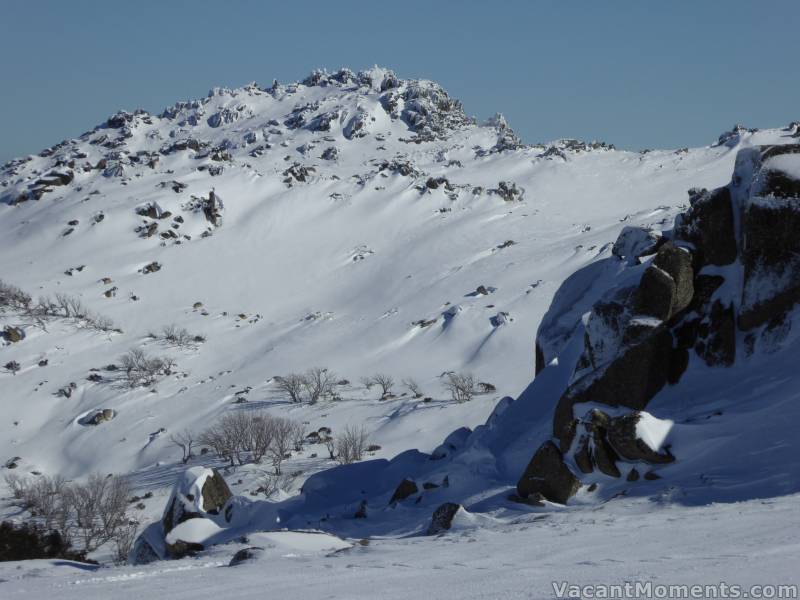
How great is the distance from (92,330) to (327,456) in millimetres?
33126

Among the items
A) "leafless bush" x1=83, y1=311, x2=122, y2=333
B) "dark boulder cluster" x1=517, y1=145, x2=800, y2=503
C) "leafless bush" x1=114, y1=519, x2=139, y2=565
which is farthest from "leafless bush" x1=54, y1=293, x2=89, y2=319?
"dark boulder cluster" x1=517, y1=145, x2=800, y2=503

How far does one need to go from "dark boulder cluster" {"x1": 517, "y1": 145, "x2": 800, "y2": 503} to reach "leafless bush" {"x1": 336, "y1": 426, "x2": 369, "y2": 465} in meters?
16.5

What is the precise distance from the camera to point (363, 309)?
195 feet

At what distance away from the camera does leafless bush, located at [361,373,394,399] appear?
4156 centimetres

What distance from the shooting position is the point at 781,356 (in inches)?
553

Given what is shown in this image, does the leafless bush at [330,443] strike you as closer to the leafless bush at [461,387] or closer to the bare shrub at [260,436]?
the bare shrub at [260,436]

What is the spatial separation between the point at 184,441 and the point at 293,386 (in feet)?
25.4

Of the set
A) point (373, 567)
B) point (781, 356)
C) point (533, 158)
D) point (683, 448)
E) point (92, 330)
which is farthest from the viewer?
point (533, 158)

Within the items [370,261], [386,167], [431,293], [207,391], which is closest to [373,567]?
[207,391]

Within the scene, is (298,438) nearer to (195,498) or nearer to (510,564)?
(195,498)

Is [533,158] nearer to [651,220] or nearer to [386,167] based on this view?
[386,167]

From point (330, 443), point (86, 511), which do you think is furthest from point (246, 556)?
point (330, 443)

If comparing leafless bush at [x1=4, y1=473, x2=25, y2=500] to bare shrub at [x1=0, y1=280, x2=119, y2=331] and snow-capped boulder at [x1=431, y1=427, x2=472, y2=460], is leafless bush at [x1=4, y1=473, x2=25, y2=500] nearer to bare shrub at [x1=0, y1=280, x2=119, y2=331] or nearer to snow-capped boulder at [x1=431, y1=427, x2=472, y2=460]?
bare shrub at [x1=0, y1=280, x2=119, y2=331]

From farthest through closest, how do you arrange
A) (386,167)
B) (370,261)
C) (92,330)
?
1. (386,167)
2. (370,261)
3. (92,330)
